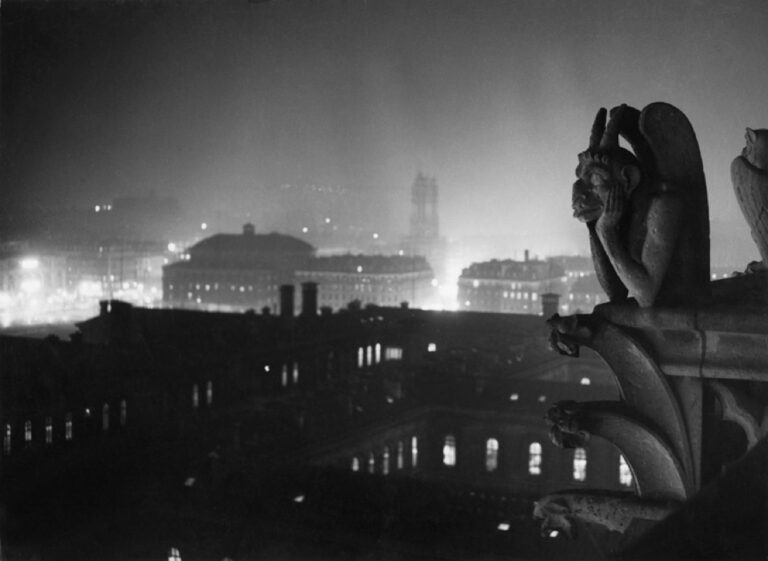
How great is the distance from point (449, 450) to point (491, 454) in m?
1.74

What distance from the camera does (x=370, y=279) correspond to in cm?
11875

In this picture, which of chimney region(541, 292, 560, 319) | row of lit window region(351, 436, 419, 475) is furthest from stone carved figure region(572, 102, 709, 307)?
chimney region(541, 292, 560, 319)

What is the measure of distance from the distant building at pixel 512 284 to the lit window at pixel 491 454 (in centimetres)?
5980

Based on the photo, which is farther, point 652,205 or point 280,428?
point 280,428

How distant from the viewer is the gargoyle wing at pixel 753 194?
4.57 meters

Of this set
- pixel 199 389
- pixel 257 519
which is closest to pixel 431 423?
pixel 199 389

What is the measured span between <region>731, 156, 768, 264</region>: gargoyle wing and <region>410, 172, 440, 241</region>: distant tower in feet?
421

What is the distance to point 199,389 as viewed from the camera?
3953 centimetres

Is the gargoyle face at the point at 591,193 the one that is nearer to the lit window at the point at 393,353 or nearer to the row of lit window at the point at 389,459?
the row of lit window at the point at 389,459

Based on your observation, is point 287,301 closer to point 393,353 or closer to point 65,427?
point 393,353

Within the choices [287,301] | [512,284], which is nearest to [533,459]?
[287,301]

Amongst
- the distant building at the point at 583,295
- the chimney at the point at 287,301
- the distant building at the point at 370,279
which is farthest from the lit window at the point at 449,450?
the distant building at the point at 370,279

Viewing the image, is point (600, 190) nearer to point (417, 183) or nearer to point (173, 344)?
point (173, 344)

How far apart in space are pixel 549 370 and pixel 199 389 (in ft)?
63.7
